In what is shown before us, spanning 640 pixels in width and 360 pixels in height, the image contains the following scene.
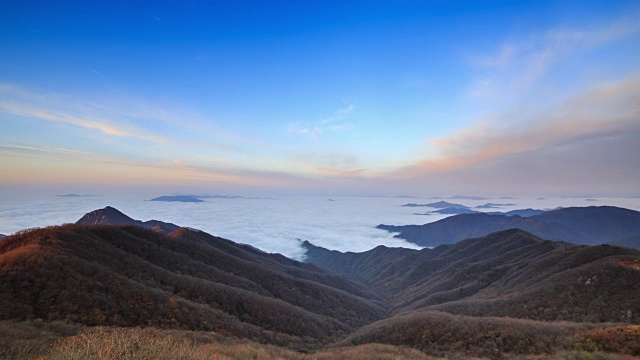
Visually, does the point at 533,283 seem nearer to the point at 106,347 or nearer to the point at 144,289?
the point at 144,289

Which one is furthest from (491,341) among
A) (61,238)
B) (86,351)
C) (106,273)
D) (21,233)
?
(21,233)

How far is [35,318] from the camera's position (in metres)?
18.0

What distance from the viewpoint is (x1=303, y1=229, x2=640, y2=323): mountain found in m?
31.2

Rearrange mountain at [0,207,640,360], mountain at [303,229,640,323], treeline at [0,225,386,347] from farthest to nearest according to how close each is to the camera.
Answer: mountain at [303,229,640,323] < treeline at [0,225,386,347] < mountain at [0,207,640,360]

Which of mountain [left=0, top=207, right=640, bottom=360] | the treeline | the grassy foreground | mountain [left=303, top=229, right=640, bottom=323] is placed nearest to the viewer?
the grassy foreground

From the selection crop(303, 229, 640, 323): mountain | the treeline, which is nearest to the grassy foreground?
the treeline

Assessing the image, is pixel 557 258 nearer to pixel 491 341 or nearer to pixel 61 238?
pixel 491 341

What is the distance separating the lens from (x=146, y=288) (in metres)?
28.3

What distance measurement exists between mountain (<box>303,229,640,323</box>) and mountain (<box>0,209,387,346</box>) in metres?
22.7

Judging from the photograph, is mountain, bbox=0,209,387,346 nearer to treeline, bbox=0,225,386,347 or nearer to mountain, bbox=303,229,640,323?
treeline, bbox=0,225,386,347

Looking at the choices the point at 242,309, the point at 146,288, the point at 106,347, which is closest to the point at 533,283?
the point at 242,309

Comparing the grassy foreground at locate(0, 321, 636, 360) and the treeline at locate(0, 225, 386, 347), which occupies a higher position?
the grassy foreground at locate(0, 321, 636, 360)

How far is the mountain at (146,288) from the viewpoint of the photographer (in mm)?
21312

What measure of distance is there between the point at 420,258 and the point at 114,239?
409ft
